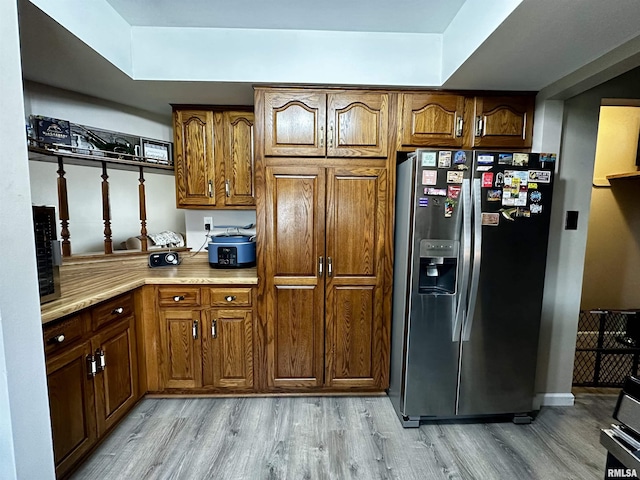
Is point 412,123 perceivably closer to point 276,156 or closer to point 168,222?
point 276,156

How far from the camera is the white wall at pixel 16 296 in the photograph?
0.79 metres

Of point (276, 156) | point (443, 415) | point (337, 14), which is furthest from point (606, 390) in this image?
point (337, 14)

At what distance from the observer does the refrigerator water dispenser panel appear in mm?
1786

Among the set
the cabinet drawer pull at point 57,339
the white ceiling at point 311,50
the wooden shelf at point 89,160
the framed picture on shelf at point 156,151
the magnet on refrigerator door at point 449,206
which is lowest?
the cabinet drawer pull at point 57,339

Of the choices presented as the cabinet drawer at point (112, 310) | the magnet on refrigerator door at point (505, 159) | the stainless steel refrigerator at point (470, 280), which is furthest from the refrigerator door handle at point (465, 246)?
the cabinet drawer at point (112, 310)

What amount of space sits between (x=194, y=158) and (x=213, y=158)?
0.14 m

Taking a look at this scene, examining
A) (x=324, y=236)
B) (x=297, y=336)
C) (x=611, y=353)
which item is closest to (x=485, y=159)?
(x=324, y=236)

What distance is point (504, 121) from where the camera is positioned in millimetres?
2062

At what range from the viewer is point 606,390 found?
2.35 m

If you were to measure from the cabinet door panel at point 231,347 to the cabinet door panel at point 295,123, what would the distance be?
1176mm

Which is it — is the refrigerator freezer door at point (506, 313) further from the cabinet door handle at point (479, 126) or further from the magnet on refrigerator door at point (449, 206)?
the cabinet door handle at point (479, 126)

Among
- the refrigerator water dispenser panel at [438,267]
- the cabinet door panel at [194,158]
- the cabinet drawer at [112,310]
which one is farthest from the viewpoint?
the cabinet door panel at [194,158]

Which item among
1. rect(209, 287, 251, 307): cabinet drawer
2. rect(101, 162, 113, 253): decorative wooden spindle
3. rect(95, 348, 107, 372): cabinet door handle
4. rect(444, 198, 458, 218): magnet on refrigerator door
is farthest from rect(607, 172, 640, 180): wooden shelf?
rect(101, 162, 113, 253): decorative wooden spindle

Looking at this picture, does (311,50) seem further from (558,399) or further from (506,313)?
(558,399)
